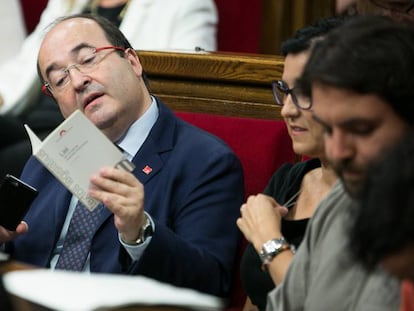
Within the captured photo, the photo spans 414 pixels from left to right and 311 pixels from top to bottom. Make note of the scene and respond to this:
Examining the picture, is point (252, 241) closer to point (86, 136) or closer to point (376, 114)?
point (86, 136)

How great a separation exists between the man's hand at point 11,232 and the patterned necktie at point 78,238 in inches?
3.5

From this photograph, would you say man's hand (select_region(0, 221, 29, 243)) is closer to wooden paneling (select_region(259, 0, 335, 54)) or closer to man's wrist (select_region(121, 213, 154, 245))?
man's wrist (select_region(121, 213, 154, 245))

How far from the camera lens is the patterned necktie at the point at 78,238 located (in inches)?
74.7

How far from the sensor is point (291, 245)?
1.61 metres

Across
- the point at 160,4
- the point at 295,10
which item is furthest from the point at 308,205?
the point at 295,10

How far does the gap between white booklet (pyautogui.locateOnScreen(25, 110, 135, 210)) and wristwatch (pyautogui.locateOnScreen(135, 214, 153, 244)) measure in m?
0.09

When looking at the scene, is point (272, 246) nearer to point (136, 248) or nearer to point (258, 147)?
point (136, 248)

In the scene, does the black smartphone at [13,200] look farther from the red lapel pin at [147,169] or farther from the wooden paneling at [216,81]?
the wooden paneling at [216,81]

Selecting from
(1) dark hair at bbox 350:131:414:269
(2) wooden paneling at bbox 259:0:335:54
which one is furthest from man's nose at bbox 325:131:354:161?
(2) wooden paneling at bbox 259:0:335:54

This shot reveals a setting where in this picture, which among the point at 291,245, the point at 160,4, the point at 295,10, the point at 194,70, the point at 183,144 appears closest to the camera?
the point at 291,245

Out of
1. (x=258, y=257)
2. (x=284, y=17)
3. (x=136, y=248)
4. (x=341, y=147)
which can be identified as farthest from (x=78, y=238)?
(x=284, y=17)

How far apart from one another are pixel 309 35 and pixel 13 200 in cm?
63

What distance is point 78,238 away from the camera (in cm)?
192

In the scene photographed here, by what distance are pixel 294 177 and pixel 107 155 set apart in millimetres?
345
